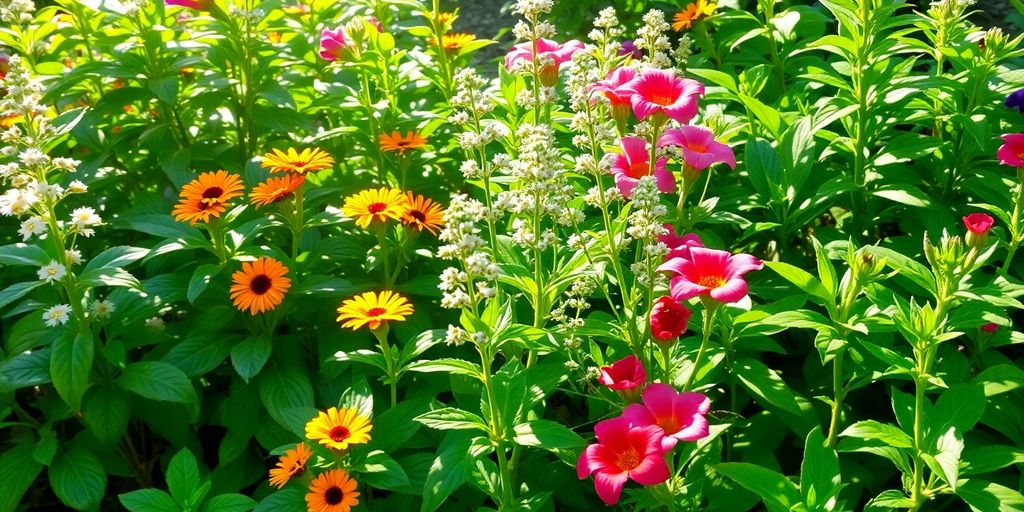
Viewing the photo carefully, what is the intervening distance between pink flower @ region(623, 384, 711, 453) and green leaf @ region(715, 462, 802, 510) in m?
0.18

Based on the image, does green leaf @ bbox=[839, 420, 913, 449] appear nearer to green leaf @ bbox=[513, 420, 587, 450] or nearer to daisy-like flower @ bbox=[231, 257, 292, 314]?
green leaf @ bbox=[513, 420, 587, 450]

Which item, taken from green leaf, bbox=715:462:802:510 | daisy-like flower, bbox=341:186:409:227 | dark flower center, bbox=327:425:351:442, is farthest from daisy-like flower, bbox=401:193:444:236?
green leaf, bbox=715:462:802:510

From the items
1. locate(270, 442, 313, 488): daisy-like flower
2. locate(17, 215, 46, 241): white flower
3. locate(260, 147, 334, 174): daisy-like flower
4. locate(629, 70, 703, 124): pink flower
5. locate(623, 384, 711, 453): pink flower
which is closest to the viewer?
locate(623, 384, 711, 453): pink flower

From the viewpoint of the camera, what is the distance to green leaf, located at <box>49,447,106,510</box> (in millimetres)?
2033

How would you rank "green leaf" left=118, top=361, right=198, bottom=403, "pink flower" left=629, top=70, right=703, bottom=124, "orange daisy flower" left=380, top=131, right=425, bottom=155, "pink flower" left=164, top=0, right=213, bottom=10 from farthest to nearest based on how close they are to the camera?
"pink flower" left=164, top=0, right=213, bottom=10 → "orange daisy flower" left=380, top=131, right=425, bottom=155 → "green leaf" left=118, top=361, right=198, bottom=403 → "pink flower" left=629, top=70, right=703, bottom=124

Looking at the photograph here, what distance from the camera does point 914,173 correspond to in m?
2.42

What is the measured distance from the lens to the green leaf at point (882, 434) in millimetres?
1603

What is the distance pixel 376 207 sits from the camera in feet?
7.02

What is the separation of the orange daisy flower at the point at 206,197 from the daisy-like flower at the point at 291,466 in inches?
25.2

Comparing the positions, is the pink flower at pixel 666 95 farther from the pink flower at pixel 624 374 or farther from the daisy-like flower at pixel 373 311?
the daisy-like flower at pixel 373 311

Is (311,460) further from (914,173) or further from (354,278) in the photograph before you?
(914,173)

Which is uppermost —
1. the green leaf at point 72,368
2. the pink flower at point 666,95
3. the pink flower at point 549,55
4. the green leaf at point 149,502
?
the pink flower at point 666,95

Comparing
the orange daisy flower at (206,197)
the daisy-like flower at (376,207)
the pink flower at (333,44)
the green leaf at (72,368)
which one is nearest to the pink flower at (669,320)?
the daisy-like flower at (376,207)

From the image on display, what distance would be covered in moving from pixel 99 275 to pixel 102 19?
4.36 ft
